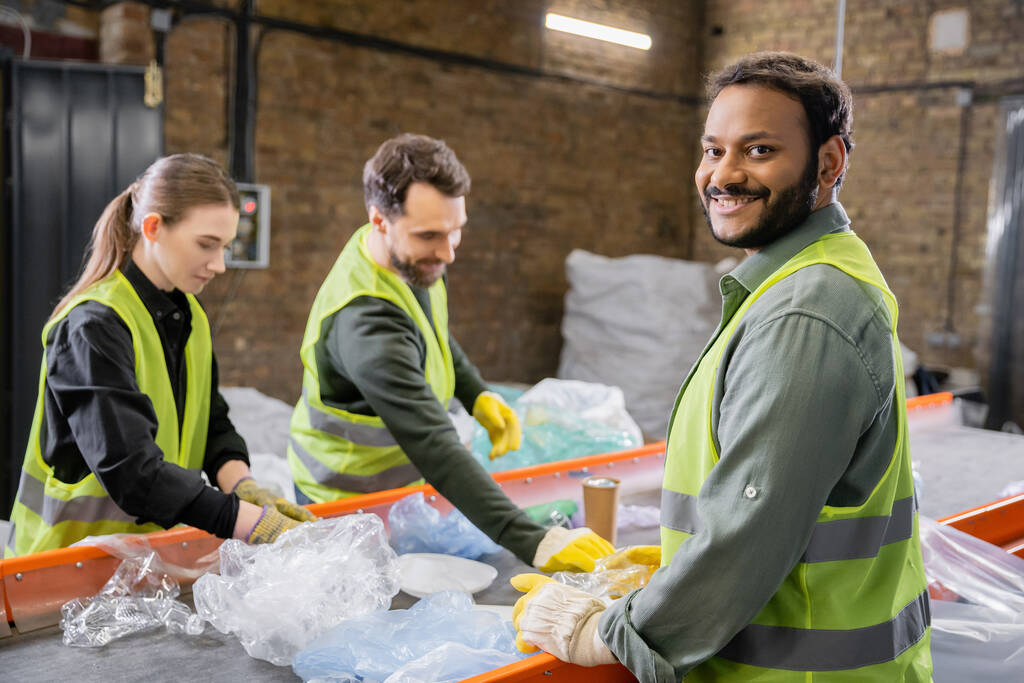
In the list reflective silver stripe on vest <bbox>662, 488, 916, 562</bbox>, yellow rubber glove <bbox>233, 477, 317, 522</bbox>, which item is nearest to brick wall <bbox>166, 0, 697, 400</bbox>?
yellow rubber glove <bbox>233, 477, 317, 522</bbox>

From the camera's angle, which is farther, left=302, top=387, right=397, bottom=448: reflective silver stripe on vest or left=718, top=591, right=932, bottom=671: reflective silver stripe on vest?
left=302, top=387, right=397, bottom=448: reflective silver stripe on vest

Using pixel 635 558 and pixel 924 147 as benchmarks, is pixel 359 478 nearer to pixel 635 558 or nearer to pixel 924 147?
pixel 635 558

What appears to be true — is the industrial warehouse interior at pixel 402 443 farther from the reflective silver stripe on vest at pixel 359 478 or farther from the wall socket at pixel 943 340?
the wall socket at pixel 943 340

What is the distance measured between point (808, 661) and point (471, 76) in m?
5.15

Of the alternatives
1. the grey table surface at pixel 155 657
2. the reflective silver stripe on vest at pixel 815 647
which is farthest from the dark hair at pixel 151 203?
the reflective silver stripe on vest at pixel 815 647

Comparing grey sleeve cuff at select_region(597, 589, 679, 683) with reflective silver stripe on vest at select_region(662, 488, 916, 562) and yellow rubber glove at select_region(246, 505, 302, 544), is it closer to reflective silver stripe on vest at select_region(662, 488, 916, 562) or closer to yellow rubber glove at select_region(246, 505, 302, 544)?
reflective silver stripe on vest at select_region(662, 488, 916, 562)

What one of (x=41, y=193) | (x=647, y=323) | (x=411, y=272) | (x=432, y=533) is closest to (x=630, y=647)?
(x=432, y=533)

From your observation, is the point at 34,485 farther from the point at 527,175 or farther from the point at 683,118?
the point at 683,118

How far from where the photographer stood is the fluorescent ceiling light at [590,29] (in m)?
4.54

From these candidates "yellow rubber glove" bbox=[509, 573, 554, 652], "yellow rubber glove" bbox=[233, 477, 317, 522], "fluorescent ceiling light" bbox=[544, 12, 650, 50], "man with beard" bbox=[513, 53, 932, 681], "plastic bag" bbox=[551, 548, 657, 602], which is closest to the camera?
"man with beard" bbox=[513, 53, 932, 681]

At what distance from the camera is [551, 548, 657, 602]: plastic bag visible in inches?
56.3

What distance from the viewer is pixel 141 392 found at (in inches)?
63.0

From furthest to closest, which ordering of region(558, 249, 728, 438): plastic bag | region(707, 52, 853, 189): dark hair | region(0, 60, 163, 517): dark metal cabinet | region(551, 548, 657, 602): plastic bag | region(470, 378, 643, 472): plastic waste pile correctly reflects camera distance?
region(558, 249, 728, 438): plastic bag < region(0, 60, 163, 517): dark metal cabinet < region(470, 378, 643, 472): plastic waste pile < region(551, 548, 657, 602): plastic bag < region(707, 52, 853, 189): dark hair

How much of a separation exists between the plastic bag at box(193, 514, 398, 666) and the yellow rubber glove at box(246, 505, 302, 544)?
0.03 m
